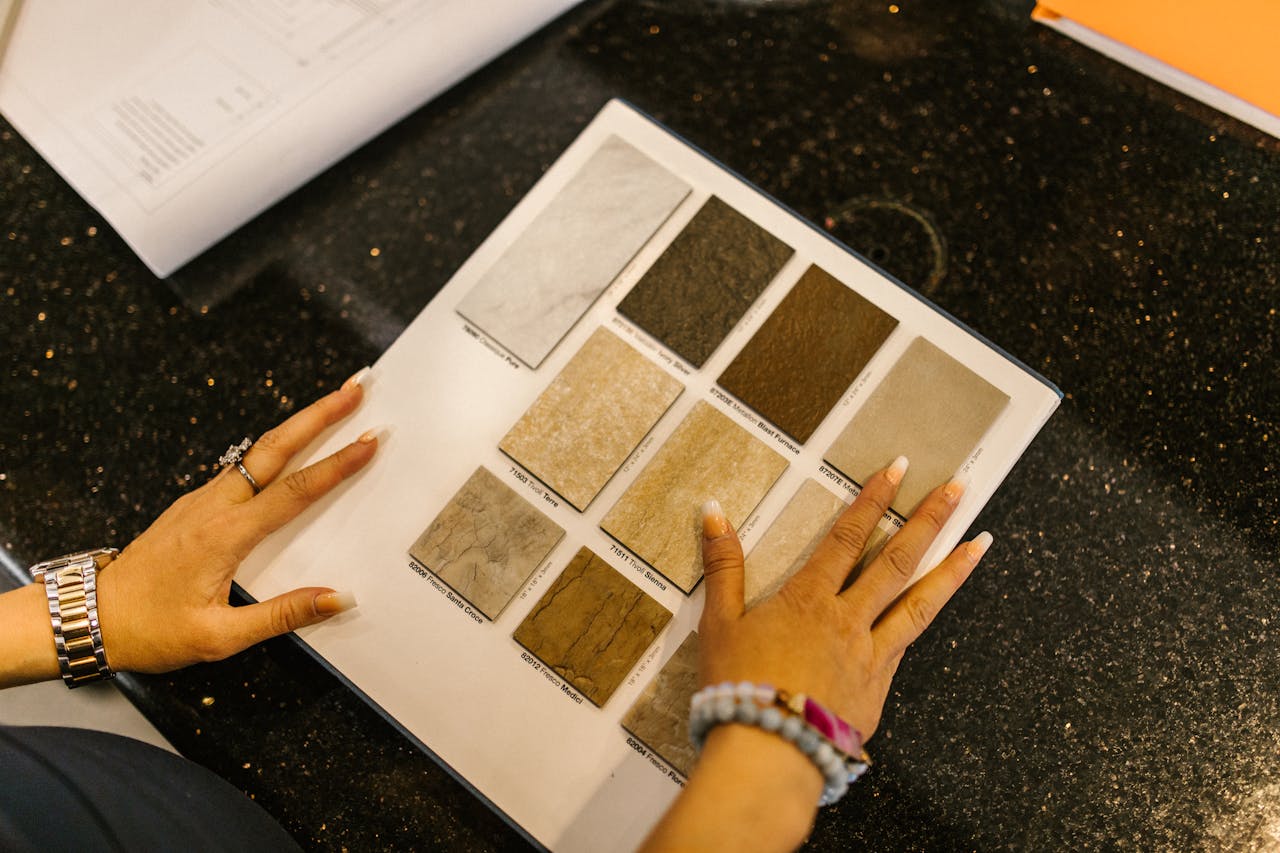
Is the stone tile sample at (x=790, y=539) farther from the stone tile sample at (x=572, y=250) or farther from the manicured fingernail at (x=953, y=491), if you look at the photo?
the stone tile sample at (x=572, y=250)

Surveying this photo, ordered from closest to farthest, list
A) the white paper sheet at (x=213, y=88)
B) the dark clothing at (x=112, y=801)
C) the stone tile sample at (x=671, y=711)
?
the dark clothing at (x=112, y=801), the stone tile sample at (x=671, y=711), the white paper sheet at (x=213, y=88)

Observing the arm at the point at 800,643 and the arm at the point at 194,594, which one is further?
the arm at the point at 194,594

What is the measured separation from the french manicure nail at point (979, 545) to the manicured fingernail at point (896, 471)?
0.26ft

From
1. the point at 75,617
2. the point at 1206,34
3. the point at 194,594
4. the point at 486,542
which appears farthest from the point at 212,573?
the point at 1206,34

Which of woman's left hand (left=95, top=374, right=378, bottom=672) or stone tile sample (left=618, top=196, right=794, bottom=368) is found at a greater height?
stone tile sample (left=618, top=196, right=794, bottom=368)

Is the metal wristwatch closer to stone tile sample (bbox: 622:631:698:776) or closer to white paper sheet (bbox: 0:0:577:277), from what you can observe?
white paper sheet (bbox: 0:0:577:277)

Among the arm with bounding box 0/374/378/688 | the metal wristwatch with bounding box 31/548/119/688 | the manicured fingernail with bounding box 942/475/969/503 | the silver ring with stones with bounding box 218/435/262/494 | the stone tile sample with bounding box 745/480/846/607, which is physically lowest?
the metal wristwatch with bounding box 31/548/119/688

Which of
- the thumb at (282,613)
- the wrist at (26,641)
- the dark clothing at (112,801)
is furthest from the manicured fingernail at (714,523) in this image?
the wrist at (26,641)

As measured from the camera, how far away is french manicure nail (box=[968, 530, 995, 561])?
67 cm

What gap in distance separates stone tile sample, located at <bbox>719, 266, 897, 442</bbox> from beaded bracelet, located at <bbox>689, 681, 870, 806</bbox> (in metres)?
0.23

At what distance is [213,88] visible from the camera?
0.81 m

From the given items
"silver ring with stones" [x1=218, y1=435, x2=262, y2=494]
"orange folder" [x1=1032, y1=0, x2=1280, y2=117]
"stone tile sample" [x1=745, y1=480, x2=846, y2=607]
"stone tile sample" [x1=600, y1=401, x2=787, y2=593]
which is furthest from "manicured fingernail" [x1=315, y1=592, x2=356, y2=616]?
"orange folder" [x1=1032, y1=0, x2=1280, y2=117]

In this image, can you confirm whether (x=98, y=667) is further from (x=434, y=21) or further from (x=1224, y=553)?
(x=1224, y=553)

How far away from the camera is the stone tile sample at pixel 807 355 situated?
72 centimetres
